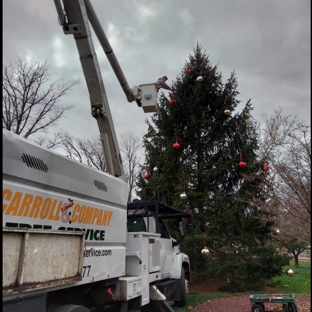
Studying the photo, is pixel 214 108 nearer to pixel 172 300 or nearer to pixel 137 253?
pixel 172 300

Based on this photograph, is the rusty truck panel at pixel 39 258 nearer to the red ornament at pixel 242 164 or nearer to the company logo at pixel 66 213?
the company logo at pixel 66 213

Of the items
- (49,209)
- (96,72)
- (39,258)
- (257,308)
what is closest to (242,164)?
(257,308)

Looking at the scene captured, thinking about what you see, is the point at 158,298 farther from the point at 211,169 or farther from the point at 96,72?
the point at 211,169

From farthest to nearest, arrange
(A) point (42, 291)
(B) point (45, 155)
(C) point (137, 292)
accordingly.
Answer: (C) point (137, 292)
(B) point (45, 155)
(A) point (42, 291)

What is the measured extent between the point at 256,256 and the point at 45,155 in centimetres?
922

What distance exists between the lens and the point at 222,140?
11.9 m

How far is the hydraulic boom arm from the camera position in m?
5.09

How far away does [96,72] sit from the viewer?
212 inches

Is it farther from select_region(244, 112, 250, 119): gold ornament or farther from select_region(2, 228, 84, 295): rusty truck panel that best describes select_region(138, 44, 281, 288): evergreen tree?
select_region(2, 228, 84, 295): rusty truck panel

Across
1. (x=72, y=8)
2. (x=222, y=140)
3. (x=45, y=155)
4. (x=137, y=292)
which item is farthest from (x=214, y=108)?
(x=45, y=155)

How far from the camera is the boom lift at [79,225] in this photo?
2.80m

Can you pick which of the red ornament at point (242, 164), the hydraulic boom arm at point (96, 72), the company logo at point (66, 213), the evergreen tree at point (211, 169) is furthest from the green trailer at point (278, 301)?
the company logo at point (66, 213)

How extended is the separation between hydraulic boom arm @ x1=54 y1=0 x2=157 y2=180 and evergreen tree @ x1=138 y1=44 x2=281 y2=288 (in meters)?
5.13

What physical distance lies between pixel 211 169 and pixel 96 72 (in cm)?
706
